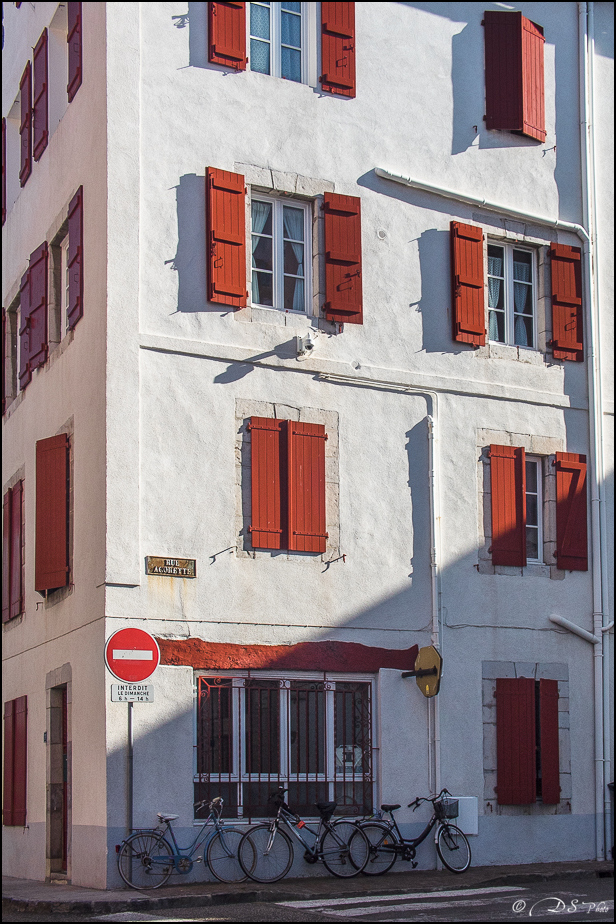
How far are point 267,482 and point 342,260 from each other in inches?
111

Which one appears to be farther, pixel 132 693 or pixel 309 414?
pixel 309 414

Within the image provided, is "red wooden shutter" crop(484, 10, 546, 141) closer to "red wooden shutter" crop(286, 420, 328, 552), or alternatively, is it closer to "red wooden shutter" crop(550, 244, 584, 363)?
"red wooden shutter" crop(550, 244, 584, 363)

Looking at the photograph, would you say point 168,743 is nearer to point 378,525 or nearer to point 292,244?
point 378,525

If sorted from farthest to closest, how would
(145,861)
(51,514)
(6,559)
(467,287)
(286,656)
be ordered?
(6,559) → (467,287) → (51,514) → (286,656) → (145,861)

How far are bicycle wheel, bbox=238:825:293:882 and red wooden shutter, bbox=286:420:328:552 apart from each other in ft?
9.86

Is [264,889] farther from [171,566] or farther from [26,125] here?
[26,125]

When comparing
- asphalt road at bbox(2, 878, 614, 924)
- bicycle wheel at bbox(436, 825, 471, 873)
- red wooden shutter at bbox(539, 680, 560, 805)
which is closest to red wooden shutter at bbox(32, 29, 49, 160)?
red wooden shutter at bbox(539, 680, 560, 805)

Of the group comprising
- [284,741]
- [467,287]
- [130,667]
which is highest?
[467,287]

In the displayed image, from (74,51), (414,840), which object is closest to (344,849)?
(414,840)

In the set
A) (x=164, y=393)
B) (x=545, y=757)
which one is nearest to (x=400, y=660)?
(x=545, y=757)

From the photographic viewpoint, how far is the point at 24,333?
16922 mm

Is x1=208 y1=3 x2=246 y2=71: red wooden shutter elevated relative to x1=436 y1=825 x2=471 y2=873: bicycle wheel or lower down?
elevated

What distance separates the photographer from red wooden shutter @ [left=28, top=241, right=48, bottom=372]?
53.1ft

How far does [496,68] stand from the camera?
1677cm
